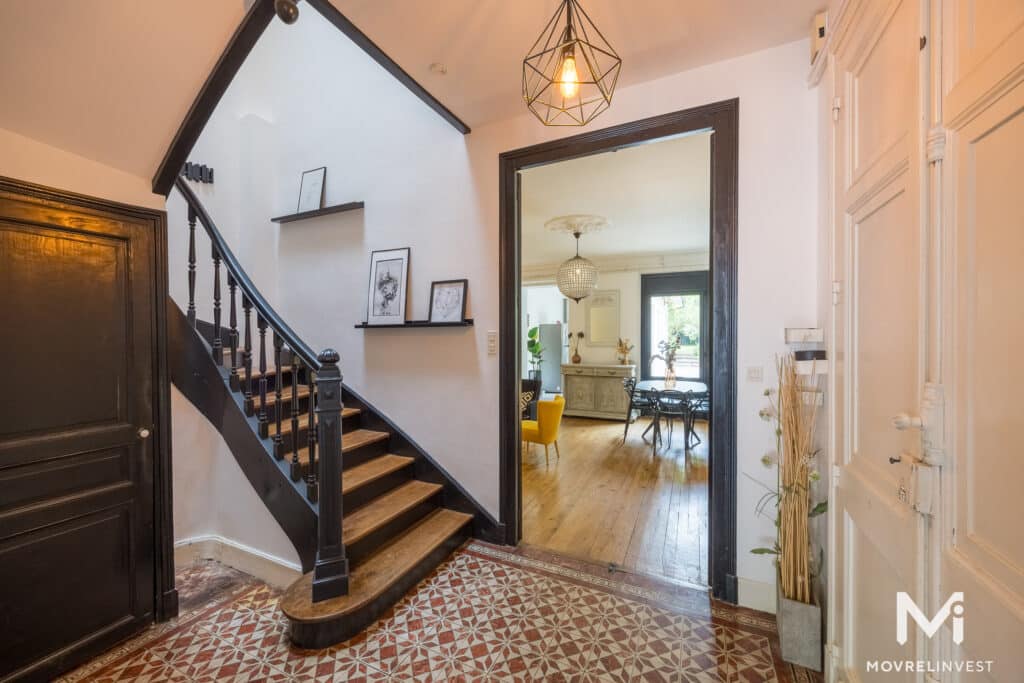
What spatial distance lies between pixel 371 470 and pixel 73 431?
4.70 feet

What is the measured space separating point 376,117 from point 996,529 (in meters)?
3.69

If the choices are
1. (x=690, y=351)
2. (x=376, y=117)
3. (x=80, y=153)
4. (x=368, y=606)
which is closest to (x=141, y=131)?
(x=80, y=153)

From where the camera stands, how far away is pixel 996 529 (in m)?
0.71

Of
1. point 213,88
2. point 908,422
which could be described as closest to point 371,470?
point 213,88

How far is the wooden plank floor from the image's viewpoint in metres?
2.44

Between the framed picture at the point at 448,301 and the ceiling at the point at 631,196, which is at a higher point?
the ceiling at the point at 631,196

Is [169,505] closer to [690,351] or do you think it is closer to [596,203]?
[596,203]

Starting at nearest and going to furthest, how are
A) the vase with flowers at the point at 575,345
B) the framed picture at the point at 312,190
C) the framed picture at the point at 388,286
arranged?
the framed picture at the point at 388,286 → the framed picture at the point at 312,190 → the vase with flowers at the point at 575,345

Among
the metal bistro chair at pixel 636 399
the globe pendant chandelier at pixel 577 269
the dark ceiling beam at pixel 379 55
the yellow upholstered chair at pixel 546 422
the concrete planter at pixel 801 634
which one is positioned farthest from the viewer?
the metal bistro chair at pixel 636 399

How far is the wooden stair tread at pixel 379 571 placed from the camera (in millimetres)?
1771

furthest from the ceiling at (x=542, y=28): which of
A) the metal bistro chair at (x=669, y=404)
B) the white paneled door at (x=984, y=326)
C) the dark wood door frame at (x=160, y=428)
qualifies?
the metal bistro chair at (x=669, y=404)

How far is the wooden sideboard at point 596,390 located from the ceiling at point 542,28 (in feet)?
15.4

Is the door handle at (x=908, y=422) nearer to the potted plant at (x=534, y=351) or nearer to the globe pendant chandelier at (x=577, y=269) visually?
the globe pendant chandelier at (x=577, y=269)

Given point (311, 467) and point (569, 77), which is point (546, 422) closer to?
point (311, 467)
